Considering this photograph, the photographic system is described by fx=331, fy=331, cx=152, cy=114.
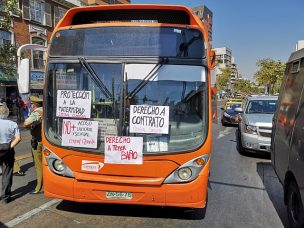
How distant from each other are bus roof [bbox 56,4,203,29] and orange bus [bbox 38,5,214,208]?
0.47m

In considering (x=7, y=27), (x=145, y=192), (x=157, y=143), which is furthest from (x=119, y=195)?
(x=7, y=27)

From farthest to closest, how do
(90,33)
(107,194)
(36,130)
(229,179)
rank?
(229,179)
(36,130)
(90,33)
(107,194)

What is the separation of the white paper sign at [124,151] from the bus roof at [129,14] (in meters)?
1.91

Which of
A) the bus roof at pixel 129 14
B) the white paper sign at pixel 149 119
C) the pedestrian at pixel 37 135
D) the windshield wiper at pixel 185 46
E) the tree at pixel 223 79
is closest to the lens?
the white paper sign at pixel 149 119

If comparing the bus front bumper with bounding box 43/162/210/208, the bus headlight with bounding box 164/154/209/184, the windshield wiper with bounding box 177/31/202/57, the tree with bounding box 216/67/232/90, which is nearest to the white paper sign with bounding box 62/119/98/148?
the bus front bumper with bounding box 43/162/210/208

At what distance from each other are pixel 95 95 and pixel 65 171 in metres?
1.07

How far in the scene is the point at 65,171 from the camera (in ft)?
14.1

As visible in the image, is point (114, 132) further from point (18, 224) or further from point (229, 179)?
point (229, 179)

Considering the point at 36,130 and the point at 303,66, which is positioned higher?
the point at 303,66

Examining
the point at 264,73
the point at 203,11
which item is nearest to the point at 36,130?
the point at 264,73

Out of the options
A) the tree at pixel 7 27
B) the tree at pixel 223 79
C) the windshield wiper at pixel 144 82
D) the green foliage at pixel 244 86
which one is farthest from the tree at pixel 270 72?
the green foliage at pixel 244 86

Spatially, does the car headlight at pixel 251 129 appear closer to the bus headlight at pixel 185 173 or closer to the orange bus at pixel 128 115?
the orange bus at pixel 128 115

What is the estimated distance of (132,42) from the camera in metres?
4.43

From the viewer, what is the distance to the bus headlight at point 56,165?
4297mm
